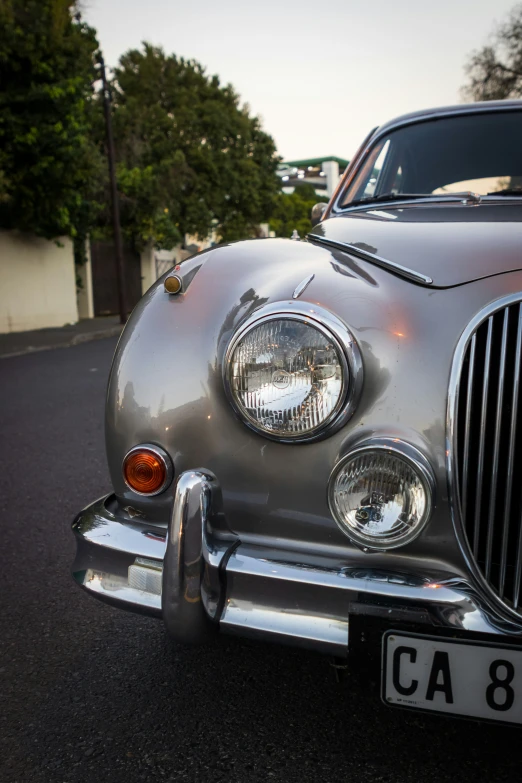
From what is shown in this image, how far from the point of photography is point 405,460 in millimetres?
1378

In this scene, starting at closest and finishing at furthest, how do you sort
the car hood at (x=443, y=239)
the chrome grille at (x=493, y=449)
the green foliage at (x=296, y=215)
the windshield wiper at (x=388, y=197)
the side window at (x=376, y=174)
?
1. the chrome grille at (x=493, y=449)
2. the car hood at (x=443, y=239)
3. the windshield wiper at (x=388, y=197)
4. the side window at (x=376, y=174)
5. the green foliage at (x=296, y=215)

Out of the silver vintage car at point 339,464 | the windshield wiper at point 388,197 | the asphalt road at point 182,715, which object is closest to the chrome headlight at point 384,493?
the silver vintage car at point 339,464

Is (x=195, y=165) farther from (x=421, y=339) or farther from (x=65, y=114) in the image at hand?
(x=421, y=339)

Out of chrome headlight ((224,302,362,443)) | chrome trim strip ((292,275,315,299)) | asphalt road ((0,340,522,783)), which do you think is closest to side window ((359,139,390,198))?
chrome trim strip ((292,275,315,299))

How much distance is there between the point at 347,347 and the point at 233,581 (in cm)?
55

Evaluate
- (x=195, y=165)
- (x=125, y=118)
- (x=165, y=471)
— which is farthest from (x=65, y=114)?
(x=195, y=165)

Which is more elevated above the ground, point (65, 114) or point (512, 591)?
point (65, 114)

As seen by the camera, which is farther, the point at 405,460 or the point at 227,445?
the point at 227,445

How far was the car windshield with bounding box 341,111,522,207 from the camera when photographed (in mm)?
2621

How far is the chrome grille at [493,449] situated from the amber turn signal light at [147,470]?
658 mm

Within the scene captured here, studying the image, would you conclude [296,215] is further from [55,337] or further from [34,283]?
[55,337]

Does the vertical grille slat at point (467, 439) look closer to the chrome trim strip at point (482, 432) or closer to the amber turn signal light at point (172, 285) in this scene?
the chrome trim strip at point (482, 432)

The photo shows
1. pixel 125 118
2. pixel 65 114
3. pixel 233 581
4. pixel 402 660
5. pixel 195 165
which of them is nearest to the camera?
pixel 402 660

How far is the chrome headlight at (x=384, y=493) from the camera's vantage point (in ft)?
4.53
